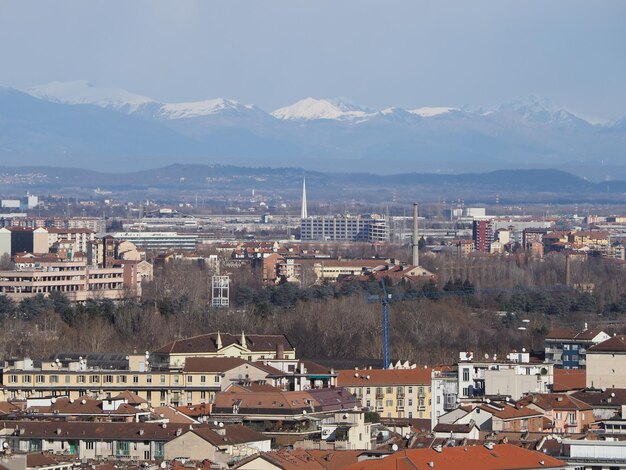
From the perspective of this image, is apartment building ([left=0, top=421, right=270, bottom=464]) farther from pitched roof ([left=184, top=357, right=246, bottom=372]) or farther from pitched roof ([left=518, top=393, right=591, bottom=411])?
pitched roof ([left=184, top=357, right=246, bottom=372])

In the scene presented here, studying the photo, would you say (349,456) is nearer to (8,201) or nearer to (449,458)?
(449,458)

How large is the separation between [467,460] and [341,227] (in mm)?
108594

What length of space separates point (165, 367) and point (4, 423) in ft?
26.6

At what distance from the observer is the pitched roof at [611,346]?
129ft

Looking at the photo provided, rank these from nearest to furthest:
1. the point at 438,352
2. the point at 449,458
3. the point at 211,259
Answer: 1. the point at 449,458
2. the point at 438,352
3. the point at 211,259

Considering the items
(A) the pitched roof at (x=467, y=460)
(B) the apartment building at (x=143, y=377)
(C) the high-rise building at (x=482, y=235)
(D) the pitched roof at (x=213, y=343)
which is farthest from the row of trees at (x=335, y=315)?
(C) the high-rise building at (x=482, y=235)

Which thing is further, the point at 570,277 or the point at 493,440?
the point at 570,277

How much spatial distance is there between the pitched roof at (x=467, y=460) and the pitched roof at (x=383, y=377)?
11683 mm

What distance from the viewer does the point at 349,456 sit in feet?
80.7

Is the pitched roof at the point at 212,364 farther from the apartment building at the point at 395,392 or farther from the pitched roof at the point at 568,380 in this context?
the pitched roof at the point at 568,380

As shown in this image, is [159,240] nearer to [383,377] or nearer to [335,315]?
[335,315]

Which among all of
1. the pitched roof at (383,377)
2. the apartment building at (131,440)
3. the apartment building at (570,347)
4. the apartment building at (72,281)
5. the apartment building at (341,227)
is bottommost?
the apartment building at (341,227)

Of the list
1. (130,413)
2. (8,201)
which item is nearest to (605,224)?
(8,201)

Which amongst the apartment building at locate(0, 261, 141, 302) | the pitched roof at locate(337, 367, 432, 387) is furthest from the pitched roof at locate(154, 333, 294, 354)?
the apartment building at locate(0, 261, 141, 302)
